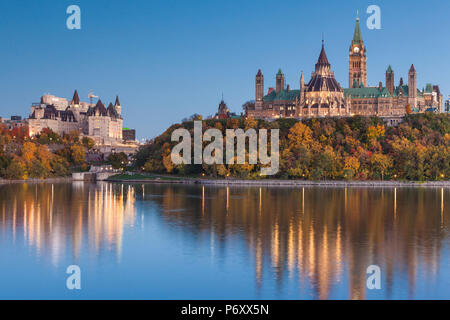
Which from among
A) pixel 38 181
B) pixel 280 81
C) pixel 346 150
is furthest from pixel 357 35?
pixel 38 181

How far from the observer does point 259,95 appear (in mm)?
140875

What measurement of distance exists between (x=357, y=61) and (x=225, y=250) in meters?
128

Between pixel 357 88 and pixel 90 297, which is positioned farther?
pixel 357 88

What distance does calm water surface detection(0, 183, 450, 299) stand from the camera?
22.8 metres

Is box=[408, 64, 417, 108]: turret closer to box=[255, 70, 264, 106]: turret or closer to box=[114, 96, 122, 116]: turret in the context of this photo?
box=[255, 70, 264, 106]: turret

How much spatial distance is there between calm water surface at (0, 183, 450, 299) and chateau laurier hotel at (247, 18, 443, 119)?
74.4 m

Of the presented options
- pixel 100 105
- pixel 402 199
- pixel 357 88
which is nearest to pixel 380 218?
pixel 402 199

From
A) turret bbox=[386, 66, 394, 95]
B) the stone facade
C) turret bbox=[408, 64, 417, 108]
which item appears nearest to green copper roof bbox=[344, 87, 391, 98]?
turret bbox=[408, 64, 417, 108]

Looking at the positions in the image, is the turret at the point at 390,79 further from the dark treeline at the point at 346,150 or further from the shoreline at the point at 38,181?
the shoreline at the point at 38,181

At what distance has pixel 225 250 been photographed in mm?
30219

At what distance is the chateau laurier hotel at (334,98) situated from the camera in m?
126

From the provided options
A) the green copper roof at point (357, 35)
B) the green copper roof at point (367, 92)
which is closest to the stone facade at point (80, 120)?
the green copper roof at point (367, 92)
